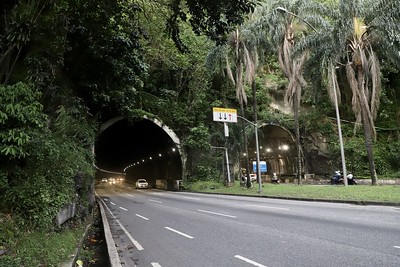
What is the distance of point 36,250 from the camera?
5.58m

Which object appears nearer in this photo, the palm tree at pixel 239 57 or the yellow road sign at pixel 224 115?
the palm tree at pixel 239 57

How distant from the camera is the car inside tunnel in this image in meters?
37.0

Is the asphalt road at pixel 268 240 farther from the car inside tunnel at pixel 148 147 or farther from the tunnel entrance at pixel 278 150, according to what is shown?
the tunnel entrance at pixel 278 150

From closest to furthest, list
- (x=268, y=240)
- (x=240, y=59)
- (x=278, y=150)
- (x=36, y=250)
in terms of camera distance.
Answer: (x=36, y=250) → (x=268, y=240) → (x=240, y=59) → (x=278, y=150)

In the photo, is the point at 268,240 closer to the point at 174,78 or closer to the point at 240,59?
the point at 240,59

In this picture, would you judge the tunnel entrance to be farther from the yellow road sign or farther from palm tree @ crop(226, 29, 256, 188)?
palm tree @ crop(226, 29, 256, 188)

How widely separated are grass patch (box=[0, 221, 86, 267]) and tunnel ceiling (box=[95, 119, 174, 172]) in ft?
86.3

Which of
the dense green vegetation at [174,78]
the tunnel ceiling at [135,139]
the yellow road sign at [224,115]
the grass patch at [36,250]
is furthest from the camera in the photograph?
the tunnel ceiling at [135,139]

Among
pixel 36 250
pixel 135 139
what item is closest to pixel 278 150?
pixel 135 139

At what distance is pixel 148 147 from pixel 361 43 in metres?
32.1

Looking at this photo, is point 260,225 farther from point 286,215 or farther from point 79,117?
point 79,117

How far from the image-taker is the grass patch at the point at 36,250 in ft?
16.2

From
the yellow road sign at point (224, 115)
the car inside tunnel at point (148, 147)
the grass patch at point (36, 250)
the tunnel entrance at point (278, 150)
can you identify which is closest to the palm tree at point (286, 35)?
the yellow road sign at point (224, 115)

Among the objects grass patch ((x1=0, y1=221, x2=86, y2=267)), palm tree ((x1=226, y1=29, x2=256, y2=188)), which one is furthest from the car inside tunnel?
grass patch ((x1=0, y1=221, x2=86, y2=267))
